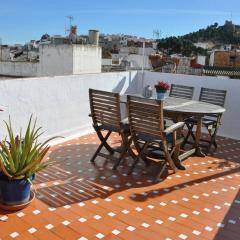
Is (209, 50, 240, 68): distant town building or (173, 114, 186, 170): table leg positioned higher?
(209, 50, 240, 68): distant town building

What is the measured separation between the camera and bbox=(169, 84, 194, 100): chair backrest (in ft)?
20.6

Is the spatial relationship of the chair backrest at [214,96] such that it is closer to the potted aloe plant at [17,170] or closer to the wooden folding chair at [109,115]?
the wooden folding chair at [109,115]

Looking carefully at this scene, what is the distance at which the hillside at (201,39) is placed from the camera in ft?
101

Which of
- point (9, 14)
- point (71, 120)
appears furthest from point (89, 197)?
point (9, 14)

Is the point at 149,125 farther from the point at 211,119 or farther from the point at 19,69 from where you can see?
the point at 19,69

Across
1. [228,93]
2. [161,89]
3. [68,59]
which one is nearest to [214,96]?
[228,93]

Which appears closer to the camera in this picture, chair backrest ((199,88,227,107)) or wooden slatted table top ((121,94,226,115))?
wooden slatted table top ((121,94,226,115))

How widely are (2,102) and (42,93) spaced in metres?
0.78

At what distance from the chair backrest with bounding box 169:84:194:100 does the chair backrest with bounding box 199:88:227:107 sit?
0.24 metres

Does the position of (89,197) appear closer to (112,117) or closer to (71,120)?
(112,117)

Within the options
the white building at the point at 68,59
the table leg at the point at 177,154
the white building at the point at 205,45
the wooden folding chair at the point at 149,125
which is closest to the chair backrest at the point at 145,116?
the wooden folding chair at the point at 149,125

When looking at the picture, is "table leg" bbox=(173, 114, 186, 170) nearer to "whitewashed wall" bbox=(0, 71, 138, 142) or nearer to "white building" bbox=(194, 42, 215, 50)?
"whitewashed wall" bbox=(0, 71, 138, 142)

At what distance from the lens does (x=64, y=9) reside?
848 inches

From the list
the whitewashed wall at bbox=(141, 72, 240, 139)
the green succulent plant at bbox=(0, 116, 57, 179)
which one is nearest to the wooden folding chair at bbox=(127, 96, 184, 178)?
the green succulent plant at bbox=(0, 116, 57, 179)
